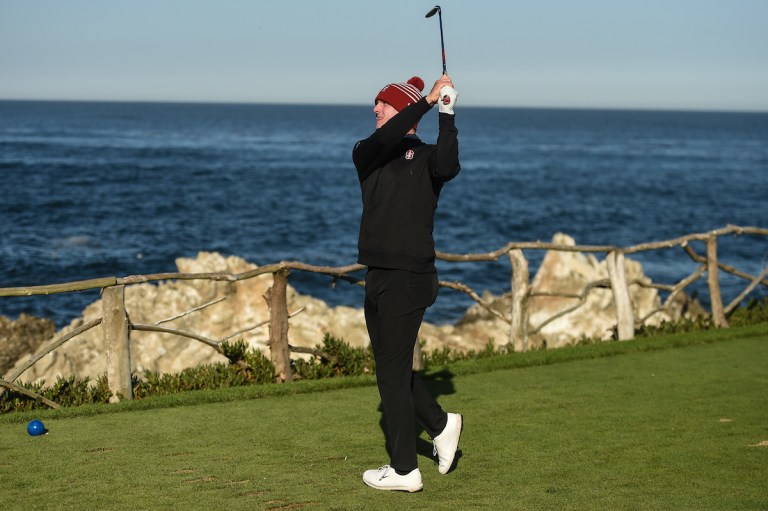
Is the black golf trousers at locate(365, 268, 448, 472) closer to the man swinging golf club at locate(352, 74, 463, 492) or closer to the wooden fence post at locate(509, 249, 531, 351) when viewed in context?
the man swinging golf club at locate(352, 74, 463, 492)

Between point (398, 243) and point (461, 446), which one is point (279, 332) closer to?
point (461, 446)

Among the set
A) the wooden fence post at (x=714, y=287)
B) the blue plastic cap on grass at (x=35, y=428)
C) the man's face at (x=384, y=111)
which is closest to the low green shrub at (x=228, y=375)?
the blue plastic cap on grass at (x=35, y=428)

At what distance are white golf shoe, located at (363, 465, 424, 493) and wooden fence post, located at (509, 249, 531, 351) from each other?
18.1 feet

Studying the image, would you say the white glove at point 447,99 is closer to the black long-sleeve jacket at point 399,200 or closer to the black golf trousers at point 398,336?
the black long-sleeve jacket at point 399,200

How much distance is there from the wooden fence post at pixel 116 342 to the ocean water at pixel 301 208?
181 inches

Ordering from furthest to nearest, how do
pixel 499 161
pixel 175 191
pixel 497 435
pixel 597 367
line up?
pixel 499 161 → pixel 175 191 → pixel 597 367 → pixel 497 435

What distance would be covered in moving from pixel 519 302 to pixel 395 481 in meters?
5.79

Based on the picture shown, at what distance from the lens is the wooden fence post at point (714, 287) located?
12648 millimetres

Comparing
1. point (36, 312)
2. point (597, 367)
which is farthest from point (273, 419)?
point (36, 312)

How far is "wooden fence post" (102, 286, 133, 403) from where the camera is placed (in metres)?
8.57

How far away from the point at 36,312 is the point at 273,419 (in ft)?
69.4

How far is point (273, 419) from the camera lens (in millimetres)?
7809

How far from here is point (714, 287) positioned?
1297cm

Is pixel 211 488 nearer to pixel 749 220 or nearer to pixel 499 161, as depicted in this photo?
pixel 749 220
